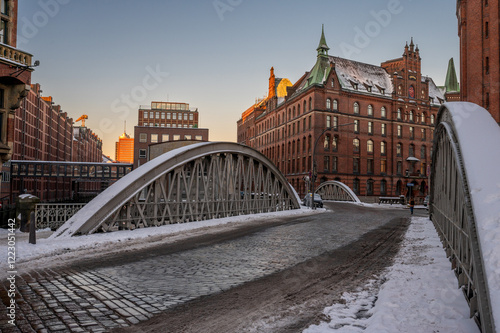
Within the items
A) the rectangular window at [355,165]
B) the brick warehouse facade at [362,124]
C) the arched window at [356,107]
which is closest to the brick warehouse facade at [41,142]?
the brick warehouse facade at [362,124]

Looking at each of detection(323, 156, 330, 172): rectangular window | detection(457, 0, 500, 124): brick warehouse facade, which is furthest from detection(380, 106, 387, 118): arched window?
detection(457, 0, 500, 124): brick warehouse facade

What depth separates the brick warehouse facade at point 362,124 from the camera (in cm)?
5869

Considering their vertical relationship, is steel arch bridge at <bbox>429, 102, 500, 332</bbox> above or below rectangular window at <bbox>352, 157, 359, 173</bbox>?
below

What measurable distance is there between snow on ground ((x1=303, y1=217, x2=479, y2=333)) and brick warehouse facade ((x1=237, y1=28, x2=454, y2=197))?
49793 millimetres

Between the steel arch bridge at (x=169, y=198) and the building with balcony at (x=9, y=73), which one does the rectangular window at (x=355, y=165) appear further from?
the building with balcony at (x=9, y=73)

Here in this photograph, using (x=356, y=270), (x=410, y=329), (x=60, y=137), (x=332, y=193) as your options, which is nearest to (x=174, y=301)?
(x=410, y=329)

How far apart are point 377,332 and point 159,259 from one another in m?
5.94

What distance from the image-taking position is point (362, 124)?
61750 mm

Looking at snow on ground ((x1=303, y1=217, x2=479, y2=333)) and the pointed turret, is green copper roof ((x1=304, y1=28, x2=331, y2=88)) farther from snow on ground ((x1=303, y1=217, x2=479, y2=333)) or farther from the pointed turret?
snow on ground ((x1=303, y1=217, x2=479, y2=333))

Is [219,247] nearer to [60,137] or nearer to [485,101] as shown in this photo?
[485,101]

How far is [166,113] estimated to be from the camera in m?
94.1

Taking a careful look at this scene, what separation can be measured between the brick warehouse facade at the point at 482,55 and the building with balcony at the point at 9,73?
25.3 metres

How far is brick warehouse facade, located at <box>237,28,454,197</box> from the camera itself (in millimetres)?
58688

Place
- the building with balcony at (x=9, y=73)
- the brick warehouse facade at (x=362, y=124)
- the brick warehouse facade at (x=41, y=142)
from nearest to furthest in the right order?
1. the building with balcony at (x=9, y=73)
2. the brick warehouse facade at (x=41, y=142)
3. the brick warehouse facade at (x=362, y=124)
